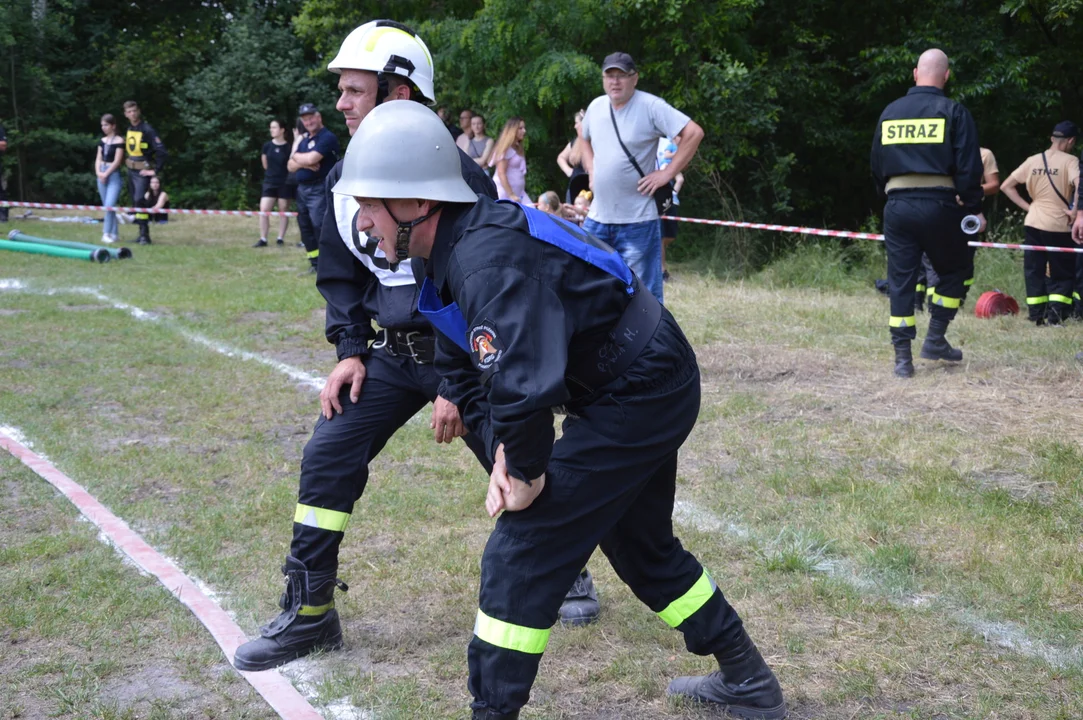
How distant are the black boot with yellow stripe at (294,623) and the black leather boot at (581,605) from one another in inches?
35.1

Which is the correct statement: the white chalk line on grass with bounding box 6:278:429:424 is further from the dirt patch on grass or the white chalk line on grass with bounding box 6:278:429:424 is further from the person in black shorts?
the person in black shorts

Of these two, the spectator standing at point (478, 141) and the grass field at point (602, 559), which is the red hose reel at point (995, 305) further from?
the spectator standing at point (478, 141)

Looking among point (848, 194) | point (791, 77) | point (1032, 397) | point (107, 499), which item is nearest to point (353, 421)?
point (107, 499)

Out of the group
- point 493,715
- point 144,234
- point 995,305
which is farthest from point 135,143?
point 493,715

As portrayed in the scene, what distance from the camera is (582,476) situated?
9.24 ft

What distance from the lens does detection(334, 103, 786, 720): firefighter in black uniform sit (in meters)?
2.53

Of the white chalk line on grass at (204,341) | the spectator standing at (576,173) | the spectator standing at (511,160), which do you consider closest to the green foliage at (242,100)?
the spectator standing at (511,160)

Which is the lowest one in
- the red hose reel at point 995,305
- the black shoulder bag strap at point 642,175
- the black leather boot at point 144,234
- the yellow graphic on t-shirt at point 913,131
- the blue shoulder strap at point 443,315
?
the red hose reel at point 995,305

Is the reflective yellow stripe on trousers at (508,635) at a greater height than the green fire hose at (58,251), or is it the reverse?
the green fire hose at (58,251)

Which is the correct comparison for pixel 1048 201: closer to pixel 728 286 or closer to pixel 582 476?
pixel 728 286

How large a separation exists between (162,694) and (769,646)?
6.79 ft

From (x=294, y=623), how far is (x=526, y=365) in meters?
1.78

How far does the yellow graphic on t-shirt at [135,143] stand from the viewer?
17.8 meters

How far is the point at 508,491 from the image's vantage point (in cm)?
271
